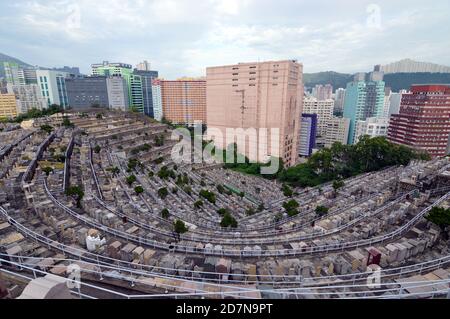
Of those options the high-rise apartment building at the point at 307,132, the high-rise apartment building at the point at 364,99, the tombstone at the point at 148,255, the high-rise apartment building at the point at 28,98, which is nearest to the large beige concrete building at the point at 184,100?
the high-rise apartment building at the point at 307,132

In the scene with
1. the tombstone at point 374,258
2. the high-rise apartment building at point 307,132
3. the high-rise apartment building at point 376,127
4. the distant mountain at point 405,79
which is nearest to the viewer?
the tombstone at point 374,258

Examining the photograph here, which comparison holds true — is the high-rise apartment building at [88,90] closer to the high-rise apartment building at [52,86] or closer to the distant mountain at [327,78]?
the high-rise apartment building at [52,86]

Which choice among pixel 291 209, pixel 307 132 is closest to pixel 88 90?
pixel 307 132

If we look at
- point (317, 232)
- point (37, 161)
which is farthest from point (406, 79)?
point (37, 161)

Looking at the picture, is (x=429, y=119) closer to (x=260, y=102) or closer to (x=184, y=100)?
(x=260, y=102)

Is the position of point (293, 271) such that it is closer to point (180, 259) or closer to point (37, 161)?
point (180, 259)

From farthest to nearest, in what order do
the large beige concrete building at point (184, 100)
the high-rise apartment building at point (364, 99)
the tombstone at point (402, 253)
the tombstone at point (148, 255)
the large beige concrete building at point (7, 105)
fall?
the large beige concrete building at point (184, 100)
the high-rise apartment building at point (364, 99)
the large beige concrete building at point (7, 105)
the tombstone at point (402, 253)
the tombstone at point (148, 255)

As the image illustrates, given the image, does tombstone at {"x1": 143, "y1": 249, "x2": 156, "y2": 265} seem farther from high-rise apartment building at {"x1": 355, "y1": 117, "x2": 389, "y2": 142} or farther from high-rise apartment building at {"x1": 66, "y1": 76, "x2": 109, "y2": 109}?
high-rise apartment building at {"x1": 66, "y1": 76, "x2": 109, "y2": 109}
